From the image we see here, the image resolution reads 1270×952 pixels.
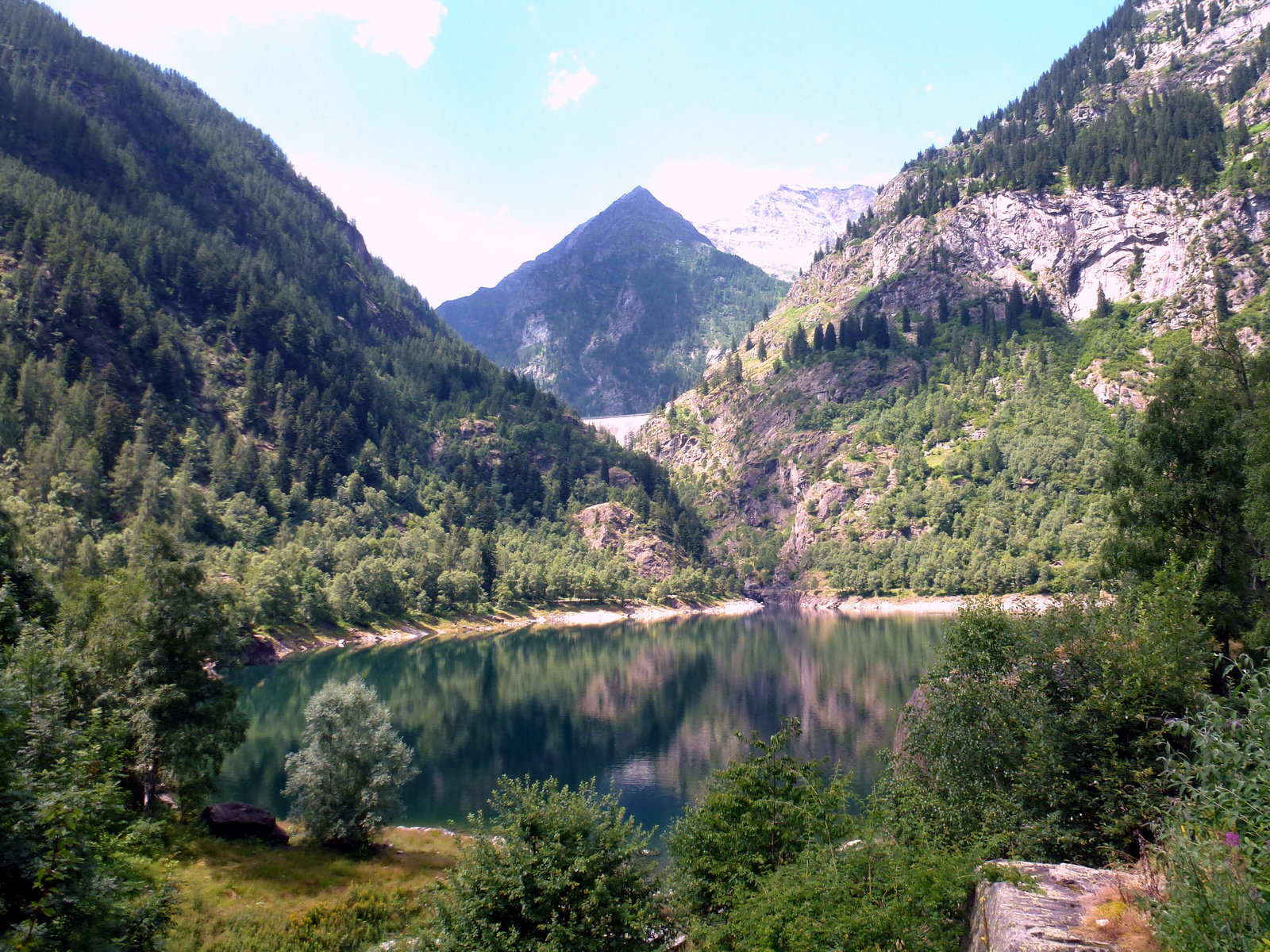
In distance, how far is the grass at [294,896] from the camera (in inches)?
992

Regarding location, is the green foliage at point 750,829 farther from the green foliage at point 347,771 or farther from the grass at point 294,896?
→ the green foliage at point 347,771

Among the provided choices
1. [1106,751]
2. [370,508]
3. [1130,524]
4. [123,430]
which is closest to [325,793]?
[1106,751]

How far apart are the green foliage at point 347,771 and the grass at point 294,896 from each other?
4.04 feet

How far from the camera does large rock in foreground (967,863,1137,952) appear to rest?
10.9m

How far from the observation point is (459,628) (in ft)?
484

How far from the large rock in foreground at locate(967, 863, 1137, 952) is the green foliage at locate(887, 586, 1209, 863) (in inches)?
164

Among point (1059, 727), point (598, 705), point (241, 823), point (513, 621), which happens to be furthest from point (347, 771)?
point (513, 621)

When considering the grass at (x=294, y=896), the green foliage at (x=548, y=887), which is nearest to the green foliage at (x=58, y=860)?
the grass at (x=294, y=896)

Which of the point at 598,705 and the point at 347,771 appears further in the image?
the point at 598,705

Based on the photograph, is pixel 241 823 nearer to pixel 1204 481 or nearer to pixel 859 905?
pixel 859 905

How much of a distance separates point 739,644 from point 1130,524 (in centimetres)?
10405

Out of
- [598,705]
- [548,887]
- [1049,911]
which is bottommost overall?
[598,705]

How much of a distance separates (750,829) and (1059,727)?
9572 mm

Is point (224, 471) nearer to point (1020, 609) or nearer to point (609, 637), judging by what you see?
point (609, 637)
